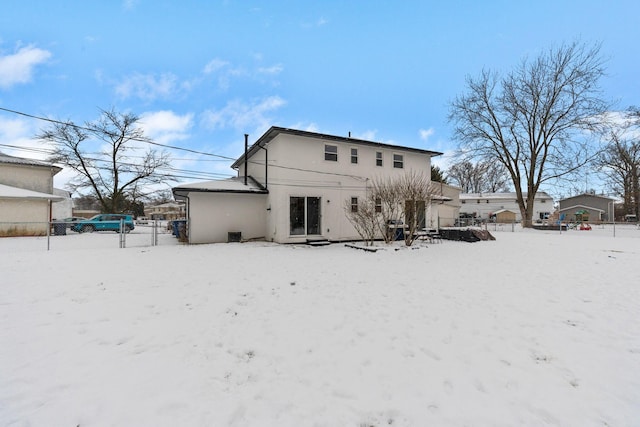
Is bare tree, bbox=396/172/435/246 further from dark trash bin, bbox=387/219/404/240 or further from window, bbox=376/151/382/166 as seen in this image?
window, bbox=376/151/382/166

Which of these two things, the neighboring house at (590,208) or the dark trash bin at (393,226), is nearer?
the dark trash bin at (393,226)

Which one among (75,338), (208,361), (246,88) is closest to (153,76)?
(246,88)

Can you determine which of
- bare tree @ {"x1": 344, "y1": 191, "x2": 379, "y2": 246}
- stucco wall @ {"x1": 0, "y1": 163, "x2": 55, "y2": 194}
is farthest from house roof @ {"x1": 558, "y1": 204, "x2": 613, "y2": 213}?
stucco wall @ {"x1": 0, "y1": 163, "x2": 55, "y2": 194}

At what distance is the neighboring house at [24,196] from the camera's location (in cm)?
1641

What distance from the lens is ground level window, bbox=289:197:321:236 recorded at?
43.6 feet

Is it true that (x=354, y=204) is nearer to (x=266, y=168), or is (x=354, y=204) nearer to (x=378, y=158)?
(x=378, y=158)

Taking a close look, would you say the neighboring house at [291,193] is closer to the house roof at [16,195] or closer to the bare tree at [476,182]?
the house roof at [16,195]

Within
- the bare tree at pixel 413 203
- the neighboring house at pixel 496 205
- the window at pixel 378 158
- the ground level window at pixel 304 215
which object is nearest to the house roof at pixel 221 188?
the ground level window at pixel 304 215

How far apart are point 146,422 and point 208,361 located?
851 mm

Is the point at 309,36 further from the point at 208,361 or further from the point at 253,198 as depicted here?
the point at 208,361

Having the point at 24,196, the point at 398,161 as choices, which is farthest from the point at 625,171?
the point at 24,196

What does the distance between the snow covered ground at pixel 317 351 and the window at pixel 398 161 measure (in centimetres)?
1021

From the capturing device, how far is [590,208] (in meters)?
41.2

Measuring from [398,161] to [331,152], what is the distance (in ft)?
13.9
